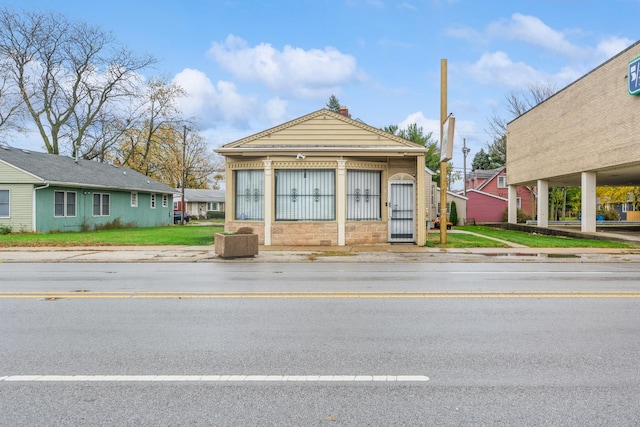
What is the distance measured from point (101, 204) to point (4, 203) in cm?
611

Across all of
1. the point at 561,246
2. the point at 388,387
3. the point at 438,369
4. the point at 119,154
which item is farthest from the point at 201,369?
the point at 119,154

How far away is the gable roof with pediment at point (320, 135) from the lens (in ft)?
64.4

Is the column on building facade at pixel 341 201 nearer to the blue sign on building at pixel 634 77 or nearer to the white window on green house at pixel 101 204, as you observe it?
the blue sign on building at pixel 634 77

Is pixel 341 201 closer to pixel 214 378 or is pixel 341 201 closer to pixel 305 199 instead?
pixel 305 199

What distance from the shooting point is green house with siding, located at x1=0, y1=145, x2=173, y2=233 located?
25922mm

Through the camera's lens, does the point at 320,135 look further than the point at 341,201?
Yes

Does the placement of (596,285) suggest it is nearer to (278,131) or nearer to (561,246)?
(561,246)

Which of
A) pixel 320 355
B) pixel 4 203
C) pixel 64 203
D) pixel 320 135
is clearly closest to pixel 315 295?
pixel 320 355

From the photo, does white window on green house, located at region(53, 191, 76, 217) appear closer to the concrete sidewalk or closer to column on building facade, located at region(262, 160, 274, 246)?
the concrete sidewalk

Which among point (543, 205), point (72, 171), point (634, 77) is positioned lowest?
point (543, 205)

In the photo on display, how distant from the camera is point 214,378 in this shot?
4.33 m

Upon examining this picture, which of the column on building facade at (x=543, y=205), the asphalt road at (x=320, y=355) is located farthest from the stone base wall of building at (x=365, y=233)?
the column on building facade at (x=543, y=205)

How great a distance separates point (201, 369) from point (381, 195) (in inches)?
616

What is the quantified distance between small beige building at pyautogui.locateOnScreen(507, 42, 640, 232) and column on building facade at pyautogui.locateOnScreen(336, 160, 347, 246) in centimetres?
1234
